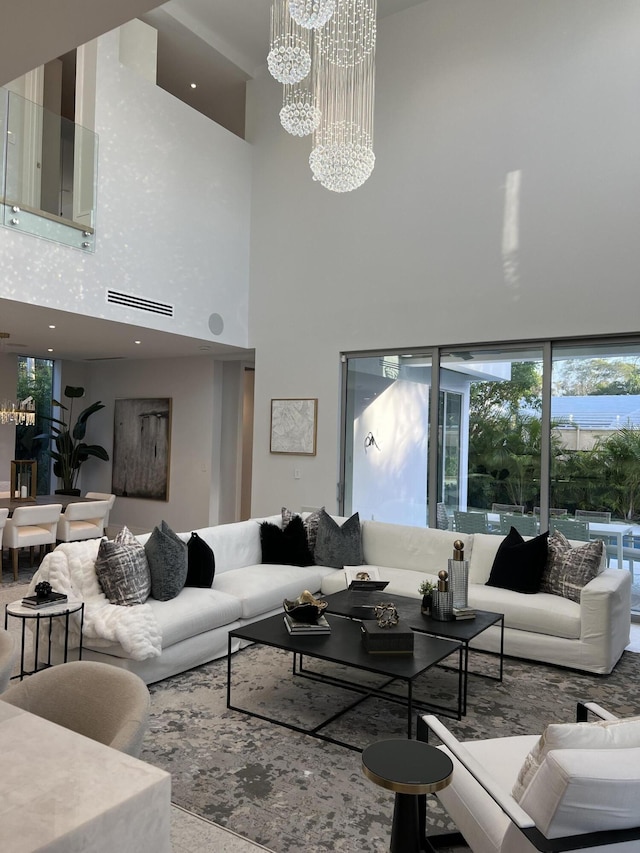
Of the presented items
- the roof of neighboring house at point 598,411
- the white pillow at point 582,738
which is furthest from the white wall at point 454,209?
the white pillow at point 582,738

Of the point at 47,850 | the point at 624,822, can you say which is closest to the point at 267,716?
the point at 624,822

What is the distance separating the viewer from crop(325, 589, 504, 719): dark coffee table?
347cm

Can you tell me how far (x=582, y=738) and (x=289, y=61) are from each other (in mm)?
4348

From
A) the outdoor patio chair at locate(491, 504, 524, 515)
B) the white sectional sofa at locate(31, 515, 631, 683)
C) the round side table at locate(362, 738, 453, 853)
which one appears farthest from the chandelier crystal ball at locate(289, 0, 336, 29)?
the outdoor patio chair at locate(491, 504, 524, 515)

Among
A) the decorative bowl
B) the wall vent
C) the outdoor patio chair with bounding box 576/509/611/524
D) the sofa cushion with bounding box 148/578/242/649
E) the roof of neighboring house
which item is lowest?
the sofa cushion with bounding box 148/578/242/649

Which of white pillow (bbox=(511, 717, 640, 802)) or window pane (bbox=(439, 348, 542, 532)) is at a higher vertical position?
window pane (bbox=(439, 348, 542, 532))

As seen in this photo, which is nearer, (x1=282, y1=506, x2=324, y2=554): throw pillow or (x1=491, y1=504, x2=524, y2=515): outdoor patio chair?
(x1=282, y1=506, x2=324, y2=554): throw pillow

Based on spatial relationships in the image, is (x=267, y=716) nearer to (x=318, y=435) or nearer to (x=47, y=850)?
(x=47, y=850)

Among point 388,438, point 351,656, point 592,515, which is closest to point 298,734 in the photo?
point 351,656

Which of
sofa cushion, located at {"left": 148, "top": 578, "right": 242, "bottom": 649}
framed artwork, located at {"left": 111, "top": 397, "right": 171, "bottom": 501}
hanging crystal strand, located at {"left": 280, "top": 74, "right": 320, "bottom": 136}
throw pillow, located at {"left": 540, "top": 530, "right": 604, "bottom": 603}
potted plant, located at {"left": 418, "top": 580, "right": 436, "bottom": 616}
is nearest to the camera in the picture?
sofa cushion, located at {"left": 148, "top": 578, "right": 242, "bottom": 649}

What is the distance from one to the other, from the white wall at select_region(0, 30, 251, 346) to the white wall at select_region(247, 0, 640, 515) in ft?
1.37

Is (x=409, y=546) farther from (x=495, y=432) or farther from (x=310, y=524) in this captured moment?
(x=495, y=432)

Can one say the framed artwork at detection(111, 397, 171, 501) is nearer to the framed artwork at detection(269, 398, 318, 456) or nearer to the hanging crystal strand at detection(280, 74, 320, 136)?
the framed artwork at detection(269, 398, 318, 456)

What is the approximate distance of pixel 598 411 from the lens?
5.70 metres
